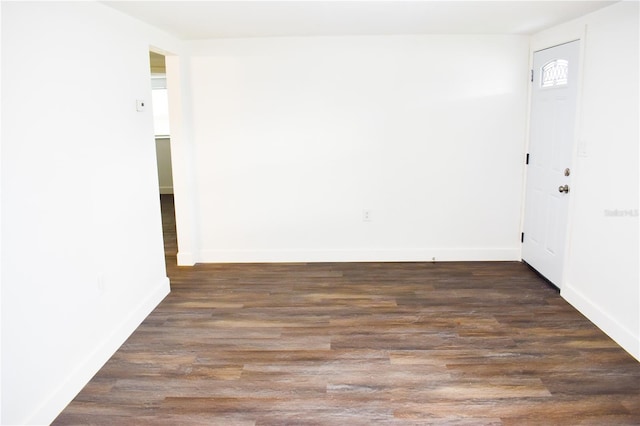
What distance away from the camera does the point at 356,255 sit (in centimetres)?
480

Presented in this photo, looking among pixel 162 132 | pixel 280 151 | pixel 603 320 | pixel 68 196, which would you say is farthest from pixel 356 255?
pixel 162 132

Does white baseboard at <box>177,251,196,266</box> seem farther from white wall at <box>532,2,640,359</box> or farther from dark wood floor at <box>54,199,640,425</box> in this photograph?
white wall at <box>532,2,640,359</box>

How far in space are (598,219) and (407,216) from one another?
71.6 inches

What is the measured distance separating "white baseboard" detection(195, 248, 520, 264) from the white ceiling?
2138mm

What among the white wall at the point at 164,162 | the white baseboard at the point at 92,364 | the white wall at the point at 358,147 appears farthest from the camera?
the white wall at the point at 164,162

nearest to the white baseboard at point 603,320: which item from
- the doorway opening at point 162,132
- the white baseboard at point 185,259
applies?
the white baseboard at point 185,259

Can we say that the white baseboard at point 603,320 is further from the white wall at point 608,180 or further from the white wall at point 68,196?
the white wall at point 68,196

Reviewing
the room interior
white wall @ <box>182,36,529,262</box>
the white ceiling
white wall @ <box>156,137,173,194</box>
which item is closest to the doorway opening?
white wall @ <box>156,137,173,194</box>

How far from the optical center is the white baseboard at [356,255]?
4734 millimetres

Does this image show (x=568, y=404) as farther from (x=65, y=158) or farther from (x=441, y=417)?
(x=65, y=158)

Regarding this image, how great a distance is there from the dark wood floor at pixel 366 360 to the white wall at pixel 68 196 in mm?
283

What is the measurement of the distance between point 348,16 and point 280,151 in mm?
1581

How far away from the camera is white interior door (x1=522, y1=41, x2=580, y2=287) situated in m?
3.67

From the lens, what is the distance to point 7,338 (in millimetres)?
2010
